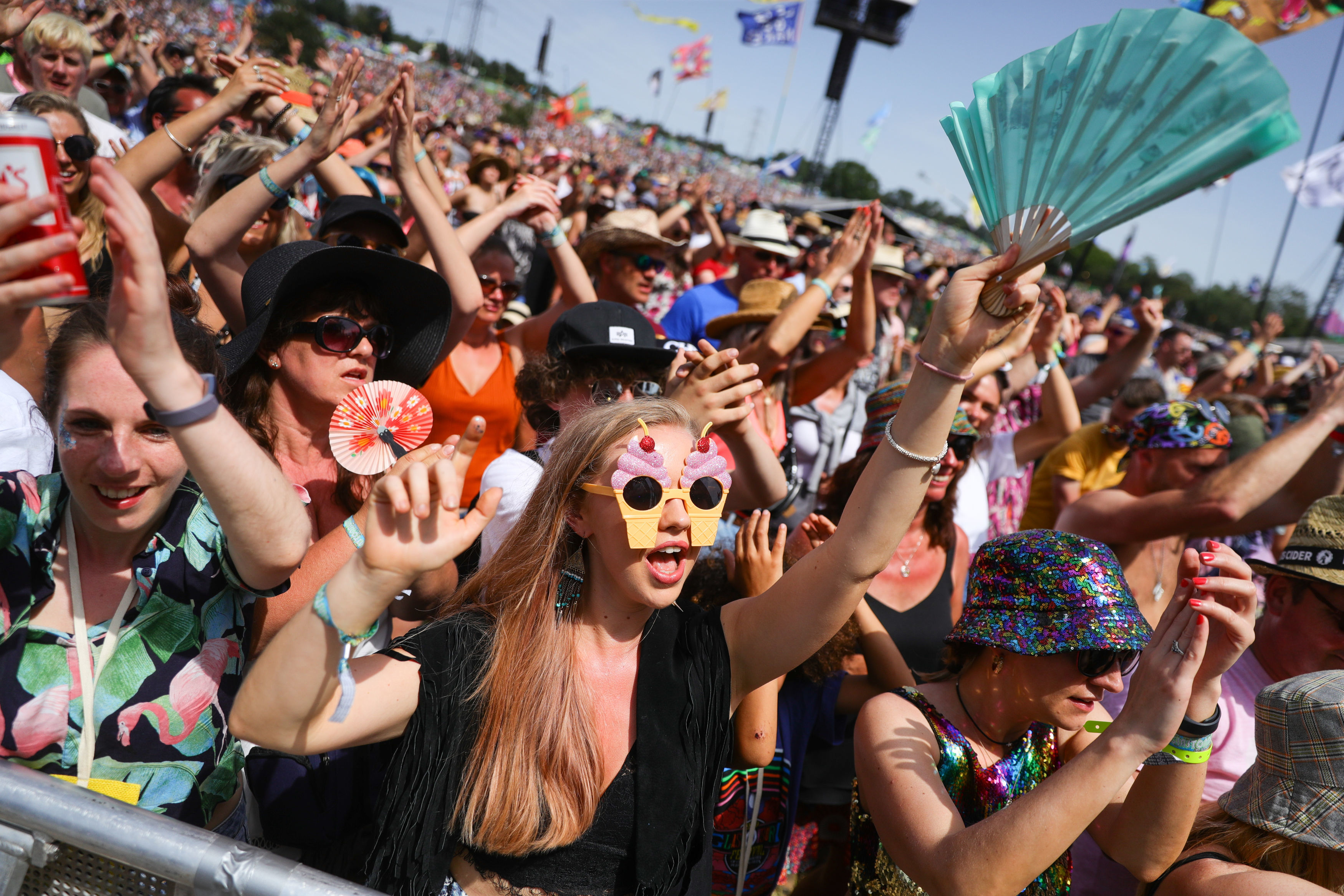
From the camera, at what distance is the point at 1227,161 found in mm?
1195

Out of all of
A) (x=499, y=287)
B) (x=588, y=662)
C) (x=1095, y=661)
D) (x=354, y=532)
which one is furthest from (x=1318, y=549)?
(x=499, y=287)

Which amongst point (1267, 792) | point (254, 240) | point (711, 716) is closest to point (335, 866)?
point (711, 716)

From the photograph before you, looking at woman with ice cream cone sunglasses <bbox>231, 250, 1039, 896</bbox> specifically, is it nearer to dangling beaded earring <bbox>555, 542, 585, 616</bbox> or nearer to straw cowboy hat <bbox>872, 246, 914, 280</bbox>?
dangling beaded earring <bbox>555, 542, 585, 616</bbox>

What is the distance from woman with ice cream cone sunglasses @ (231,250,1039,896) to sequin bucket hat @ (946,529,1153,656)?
557 mm

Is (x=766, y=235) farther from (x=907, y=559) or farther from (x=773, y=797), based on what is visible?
(x=773, y=797)

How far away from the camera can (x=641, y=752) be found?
1679mm

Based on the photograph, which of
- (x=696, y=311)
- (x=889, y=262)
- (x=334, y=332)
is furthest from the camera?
(x=889, y=262)

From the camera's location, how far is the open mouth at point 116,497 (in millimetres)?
1539

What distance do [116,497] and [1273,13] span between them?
14123 mm

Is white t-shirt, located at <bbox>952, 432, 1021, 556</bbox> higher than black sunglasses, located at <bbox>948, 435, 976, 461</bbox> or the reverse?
the reverse

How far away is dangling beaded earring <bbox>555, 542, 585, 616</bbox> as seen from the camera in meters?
1.84

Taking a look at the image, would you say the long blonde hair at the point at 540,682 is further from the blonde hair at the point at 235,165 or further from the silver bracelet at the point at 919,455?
the blonde hair at the point at 235,165

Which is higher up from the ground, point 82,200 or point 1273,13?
point 1273,13

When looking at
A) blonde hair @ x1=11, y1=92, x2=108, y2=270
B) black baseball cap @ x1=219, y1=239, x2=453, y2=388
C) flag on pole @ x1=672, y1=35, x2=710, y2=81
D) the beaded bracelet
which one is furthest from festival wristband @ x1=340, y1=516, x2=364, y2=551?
A: flag on pole @ x1=672, y1=35, x2=710, y2=81
